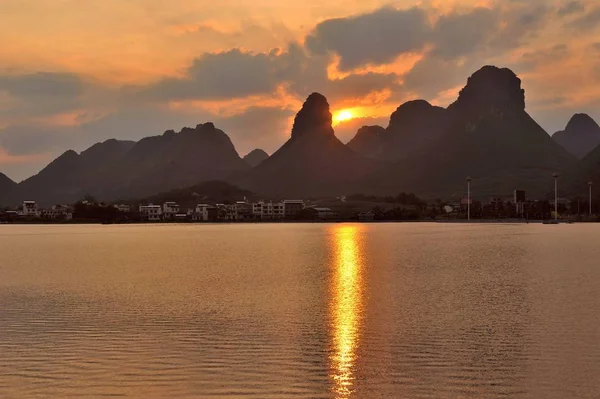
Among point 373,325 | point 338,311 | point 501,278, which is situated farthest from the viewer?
point 501,278

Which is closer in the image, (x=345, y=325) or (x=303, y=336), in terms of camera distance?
(x=303, y=336)

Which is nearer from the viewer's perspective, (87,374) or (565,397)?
(565,397)

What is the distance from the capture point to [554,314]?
38375mm

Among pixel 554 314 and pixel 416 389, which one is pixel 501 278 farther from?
pixel 416 389

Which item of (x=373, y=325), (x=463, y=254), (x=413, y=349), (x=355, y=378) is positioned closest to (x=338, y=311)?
(x=373, y=325)

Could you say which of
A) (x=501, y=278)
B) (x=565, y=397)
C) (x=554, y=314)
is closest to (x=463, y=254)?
(x=501, y=278)

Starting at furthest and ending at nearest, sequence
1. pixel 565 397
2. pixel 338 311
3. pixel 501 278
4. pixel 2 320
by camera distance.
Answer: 1. pixel 501 278
2. pixel 338 311
3. pixel 2 320
4. pixel 565 397

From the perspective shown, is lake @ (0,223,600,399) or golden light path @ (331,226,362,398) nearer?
lake @ (0,223,600,399)

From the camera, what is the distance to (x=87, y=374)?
953 inches

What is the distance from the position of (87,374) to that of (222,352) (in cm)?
622

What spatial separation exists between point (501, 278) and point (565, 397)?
43.1 m

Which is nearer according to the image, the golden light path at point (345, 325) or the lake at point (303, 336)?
the lake at point (303, 336)

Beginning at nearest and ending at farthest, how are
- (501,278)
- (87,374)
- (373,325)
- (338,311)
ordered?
1. (87,374)
2. (373,325)
3. (338,311)
4. (501,278)

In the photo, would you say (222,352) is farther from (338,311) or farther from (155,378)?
(338,311)
